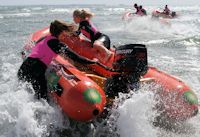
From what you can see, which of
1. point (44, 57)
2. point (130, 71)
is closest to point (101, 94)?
point (130, 71)

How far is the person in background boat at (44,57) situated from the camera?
5.77 metres

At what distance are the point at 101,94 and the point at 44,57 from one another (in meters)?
1.27

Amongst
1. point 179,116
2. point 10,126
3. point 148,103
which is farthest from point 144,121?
point 10,126

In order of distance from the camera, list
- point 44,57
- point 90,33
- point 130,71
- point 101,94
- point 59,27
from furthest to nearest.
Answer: point 90,33 < point 44,57 < point 59,27 < point 130,71 < point 101,94

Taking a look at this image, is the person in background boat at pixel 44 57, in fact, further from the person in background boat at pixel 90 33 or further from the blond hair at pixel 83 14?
the blond hair at pixel 83 14

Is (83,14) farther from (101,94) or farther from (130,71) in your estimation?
(101,94)

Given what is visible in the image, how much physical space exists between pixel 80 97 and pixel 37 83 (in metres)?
1.24

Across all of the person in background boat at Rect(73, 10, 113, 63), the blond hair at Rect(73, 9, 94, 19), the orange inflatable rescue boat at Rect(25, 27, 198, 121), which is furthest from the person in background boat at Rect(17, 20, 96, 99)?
the blond hair at Rect(73, 9, 94, 19)

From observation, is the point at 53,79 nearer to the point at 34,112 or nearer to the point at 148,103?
the point at 34,112

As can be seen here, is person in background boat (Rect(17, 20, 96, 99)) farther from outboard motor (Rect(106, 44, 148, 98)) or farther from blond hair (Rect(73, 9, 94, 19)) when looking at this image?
blond hair (Rect(73, 9, 94, 19))

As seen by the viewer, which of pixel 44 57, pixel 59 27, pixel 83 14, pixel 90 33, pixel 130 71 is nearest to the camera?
pixel 130 71

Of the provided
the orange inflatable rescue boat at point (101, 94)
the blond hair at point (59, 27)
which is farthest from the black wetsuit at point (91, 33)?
the blond hair at point (59, 27)

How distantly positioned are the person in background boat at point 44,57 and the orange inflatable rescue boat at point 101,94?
0.66ft

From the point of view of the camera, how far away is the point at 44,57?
5.92 meters
